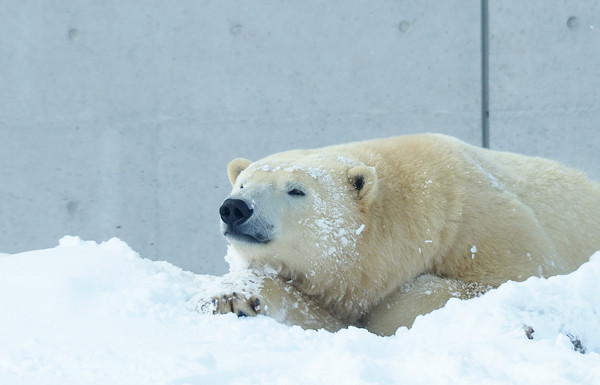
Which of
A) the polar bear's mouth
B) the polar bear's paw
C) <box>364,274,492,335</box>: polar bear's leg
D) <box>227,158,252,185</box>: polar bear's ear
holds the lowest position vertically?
<box>364,274,492,335</box>: polar bear's leg

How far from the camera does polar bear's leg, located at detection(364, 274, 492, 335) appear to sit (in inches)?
109

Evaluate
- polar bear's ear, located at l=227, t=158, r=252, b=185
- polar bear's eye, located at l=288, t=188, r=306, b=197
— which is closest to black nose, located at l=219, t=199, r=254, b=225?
polar bear's eye, located at l=288, t=188, r=306, b=197

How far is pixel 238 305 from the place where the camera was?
8.22 ft

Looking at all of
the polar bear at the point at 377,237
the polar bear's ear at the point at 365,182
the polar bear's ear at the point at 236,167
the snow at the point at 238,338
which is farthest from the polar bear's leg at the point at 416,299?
the polar bear's ear at the point at 236,167

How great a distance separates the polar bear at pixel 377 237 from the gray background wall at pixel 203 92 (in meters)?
2.08

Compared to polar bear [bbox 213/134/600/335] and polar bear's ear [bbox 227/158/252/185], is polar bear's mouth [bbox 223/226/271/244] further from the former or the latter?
A: polar bear's ear [bbox 227/158/252/185]

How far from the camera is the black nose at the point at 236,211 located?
8.75ft

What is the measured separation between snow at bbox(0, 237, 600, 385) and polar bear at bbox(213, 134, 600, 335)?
273 mm

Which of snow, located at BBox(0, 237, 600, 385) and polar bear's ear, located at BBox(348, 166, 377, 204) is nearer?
snow, located at BBox(0, 237, 600, 385)

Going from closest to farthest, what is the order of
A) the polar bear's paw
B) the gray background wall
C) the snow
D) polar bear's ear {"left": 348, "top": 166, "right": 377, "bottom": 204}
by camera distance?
the snow → the polar bear's paw → polar bear's ear {"left": 348, "top": 166, "right": 377, "bottom": 204} → the gray background wall

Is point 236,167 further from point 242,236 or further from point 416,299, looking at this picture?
point 416,299

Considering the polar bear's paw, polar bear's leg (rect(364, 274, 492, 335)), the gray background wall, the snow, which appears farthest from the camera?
the gray background wall

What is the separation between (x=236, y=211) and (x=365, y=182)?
0.55 metres

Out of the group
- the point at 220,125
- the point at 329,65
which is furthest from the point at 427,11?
the point at 220,125
